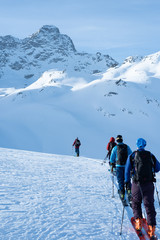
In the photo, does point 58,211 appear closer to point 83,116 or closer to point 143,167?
point 143,167

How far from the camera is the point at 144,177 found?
5238mm

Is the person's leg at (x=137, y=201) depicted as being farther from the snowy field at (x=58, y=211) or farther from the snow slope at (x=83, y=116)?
the snow slope at (x=83, y=116)

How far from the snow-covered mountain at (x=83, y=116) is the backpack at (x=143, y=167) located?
41.0 meters

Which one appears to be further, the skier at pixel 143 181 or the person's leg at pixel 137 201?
the person's leg at pixel 137 201

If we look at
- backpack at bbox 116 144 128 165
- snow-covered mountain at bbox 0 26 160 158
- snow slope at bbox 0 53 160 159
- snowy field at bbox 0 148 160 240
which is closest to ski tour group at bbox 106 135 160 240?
snowy field at bbox 0 148 160 240

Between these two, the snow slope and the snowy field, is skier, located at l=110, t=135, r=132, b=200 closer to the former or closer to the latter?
the snowy field

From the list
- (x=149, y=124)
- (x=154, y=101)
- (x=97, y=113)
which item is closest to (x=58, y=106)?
(x=97, y=113)

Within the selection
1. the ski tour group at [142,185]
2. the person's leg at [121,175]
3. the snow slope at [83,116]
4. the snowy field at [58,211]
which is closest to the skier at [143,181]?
the ski tour group at [142,185]

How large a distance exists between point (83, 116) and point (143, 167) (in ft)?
208

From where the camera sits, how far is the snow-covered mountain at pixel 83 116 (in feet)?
172

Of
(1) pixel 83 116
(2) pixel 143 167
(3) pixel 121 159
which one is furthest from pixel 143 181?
(1) pixel 83 116

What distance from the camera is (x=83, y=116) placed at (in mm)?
68625

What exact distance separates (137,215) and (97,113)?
219 feet

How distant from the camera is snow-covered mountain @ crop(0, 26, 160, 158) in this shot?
52281mm
